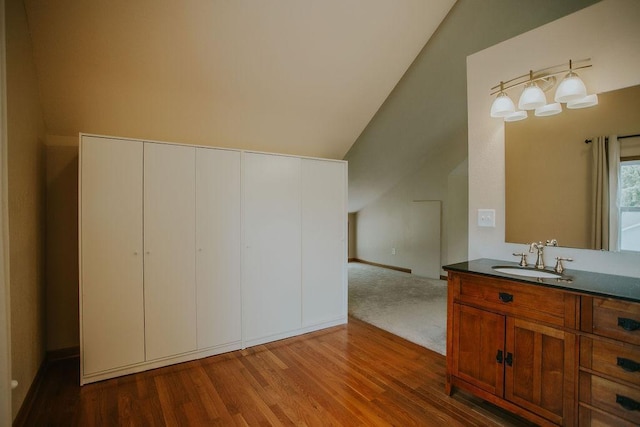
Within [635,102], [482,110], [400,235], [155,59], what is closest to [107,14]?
[155,59]

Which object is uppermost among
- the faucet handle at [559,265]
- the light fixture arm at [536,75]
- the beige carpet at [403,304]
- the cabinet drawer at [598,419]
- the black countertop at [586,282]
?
the light fixture arm at [536,75]

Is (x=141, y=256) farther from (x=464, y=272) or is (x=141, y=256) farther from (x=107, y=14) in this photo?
(x=464, y=272)

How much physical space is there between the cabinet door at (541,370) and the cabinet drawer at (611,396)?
0.17 ft

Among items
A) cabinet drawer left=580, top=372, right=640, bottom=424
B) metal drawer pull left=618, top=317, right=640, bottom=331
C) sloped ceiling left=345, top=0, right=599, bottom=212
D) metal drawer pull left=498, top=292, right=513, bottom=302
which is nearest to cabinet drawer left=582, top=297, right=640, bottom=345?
metal drawer pull left=618, top=317, right=640, bottom=331

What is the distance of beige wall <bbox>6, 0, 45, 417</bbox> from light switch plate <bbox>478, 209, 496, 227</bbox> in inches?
123

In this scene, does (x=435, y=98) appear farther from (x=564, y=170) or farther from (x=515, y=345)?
(x=515, y=345)

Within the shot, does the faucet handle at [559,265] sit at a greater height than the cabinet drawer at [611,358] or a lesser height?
greater

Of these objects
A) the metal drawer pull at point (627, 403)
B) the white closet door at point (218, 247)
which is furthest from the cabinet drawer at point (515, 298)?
the white closet door at point (218, 247)

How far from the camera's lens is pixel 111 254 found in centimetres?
229

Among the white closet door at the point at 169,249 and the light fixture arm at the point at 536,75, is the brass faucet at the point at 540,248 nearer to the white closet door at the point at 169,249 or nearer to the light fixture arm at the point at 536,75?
the light fixture arm at the point at 536,75

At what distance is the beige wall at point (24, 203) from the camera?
5.77ft

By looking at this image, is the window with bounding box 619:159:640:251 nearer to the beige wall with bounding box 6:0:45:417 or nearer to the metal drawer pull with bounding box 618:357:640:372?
the metal drawer pull with bounding box 618:357:640:372

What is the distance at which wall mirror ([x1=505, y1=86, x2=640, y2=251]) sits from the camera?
1717 millimetres

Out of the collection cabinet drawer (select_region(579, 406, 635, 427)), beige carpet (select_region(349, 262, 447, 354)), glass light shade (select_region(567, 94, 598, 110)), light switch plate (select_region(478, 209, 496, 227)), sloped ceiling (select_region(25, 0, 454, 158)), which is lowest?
beige carpet (select_region(349, 262, 447, 354))
